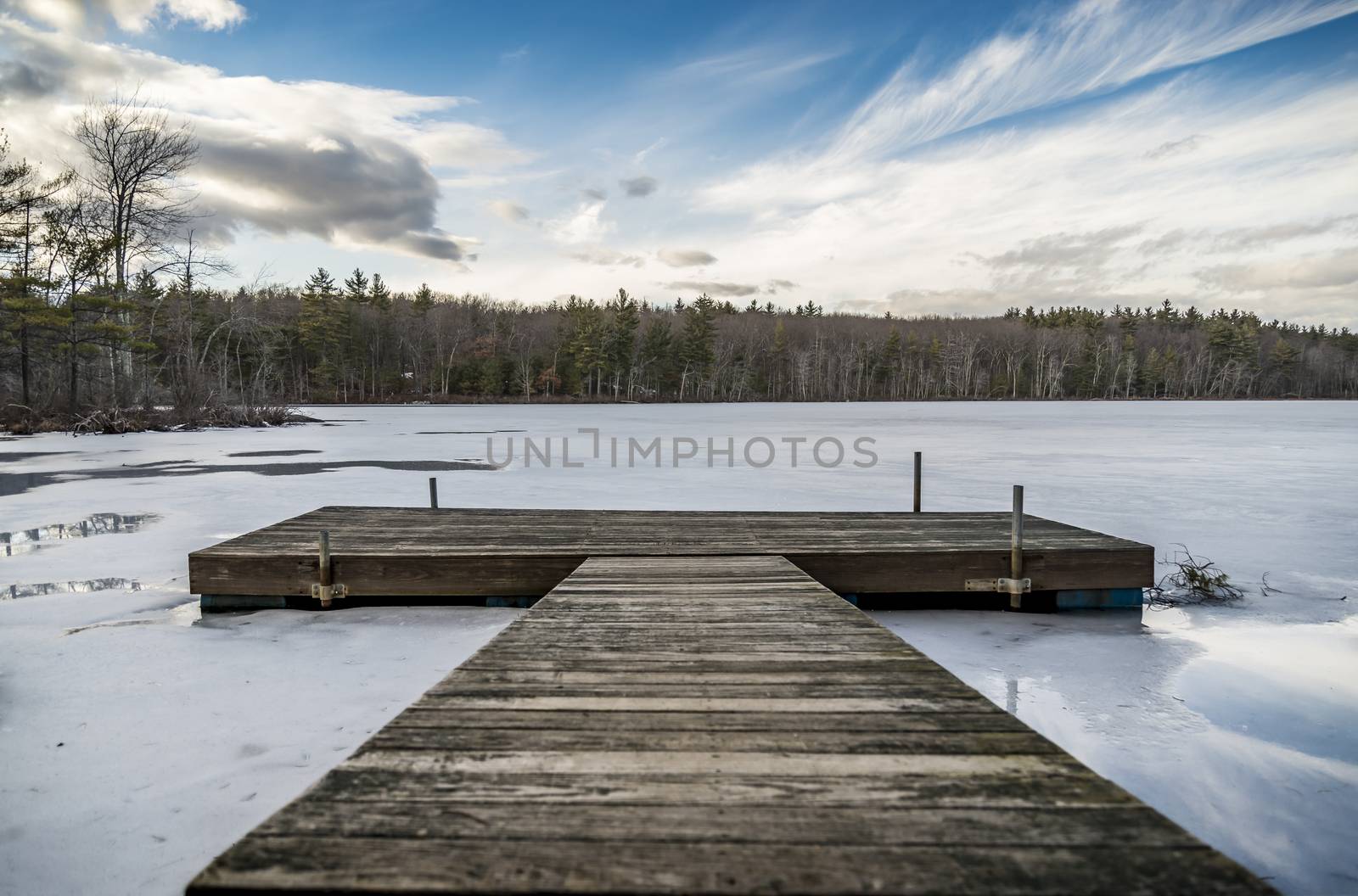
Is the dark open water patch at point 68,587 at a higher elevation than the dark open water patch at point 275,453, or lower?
lower

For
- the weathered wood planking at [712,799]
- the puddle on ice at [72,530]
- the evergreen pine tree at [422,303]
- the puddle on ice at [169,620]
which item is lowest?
the puddle on ice at [169,620]

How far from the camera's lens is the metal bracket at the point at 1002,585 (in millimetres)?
4891

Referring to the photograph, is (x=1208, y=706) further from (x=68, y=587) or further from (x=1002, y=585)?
(x=68, y=587)

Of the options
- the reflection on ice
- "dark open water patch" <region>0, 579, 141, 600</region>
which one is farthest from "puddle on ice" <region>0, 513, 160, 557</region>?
the reflection on ice

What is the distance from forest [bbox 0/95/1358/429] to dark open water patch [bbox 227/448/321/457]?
7.82m

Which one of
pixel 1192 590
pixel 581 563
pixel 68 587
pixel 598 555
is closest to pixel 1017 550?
pixel 1192 590

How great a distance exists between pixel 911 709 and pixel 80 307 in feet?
81.3

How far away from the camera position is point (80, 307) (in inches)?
765

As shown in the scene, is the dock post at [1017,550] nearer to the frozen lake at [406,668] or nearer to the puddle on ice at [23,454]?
the frozen lake at [406,668]

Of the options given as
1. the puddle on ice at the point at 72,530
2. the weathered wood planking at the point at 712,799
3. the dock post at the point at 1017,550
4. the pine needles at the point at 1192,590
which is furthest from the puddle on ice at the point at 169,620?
the pine needles at the point at 1192,590

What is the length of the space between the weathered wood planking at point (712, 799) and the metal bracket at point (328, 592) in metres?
2.79

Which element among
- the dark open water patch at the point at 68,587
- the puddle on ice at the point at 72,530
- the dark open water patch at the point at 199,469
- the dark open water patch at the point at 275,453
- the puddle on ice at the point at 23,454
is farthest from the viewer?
the dark open water patch at the point at 275,453

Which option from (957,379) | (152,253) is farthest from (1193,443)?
(957,379)

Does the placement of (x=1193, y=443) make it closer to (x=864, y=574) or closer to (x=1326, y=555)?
(x=1326, y=555)
